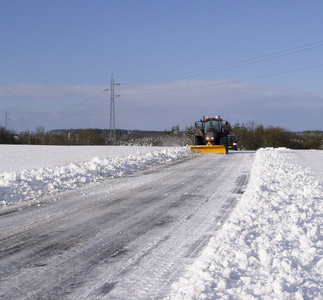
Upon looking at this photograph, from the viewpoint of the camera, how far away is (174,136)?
63125 millimetres

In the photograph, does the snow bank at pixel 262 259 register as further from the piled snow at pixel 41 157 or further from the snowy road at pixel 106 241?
the piled snow at pixel 41 157

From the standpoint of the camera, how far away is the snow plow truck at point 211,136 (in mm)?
23781

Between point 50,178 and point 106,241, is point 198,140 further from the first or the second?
point 106,241

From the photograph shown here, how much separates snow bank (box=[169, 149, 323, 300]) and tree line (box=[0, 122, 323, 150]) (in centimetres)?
4987

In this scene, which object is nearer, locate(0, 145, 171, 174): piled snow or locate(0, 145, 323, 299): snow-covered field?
locate(0, 145, 323, 299): snow-covered field

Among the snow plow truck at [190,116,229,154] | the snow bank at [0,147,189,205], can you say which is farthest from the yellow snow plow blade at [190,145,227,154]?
the snow bank at [0,147,189,205]

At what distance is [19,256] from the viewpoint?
415 cm

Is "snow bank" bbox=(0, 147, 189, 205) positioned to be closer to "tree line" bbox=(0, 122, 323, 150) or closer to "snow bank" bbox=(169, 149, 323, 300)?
"snow bank" bbox=(169, 149, 323, 300)

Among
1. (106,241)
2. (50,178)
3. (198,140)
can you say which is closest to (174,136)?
(198,140)

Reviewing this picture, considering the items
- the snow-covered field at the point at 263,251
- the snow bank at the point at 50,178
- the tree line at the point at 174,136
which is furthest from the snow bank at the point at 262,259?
the tree line at the point at 174,136

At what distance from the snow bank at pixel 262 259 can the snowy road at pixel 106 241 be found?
1.02 feet

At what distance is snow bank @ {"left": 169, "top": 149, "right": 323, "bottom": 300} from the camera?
3.08m

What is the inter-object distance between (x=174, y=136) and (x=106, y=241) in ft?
192

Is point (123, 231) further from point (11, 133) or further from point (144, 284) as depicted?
point (11, 133)
